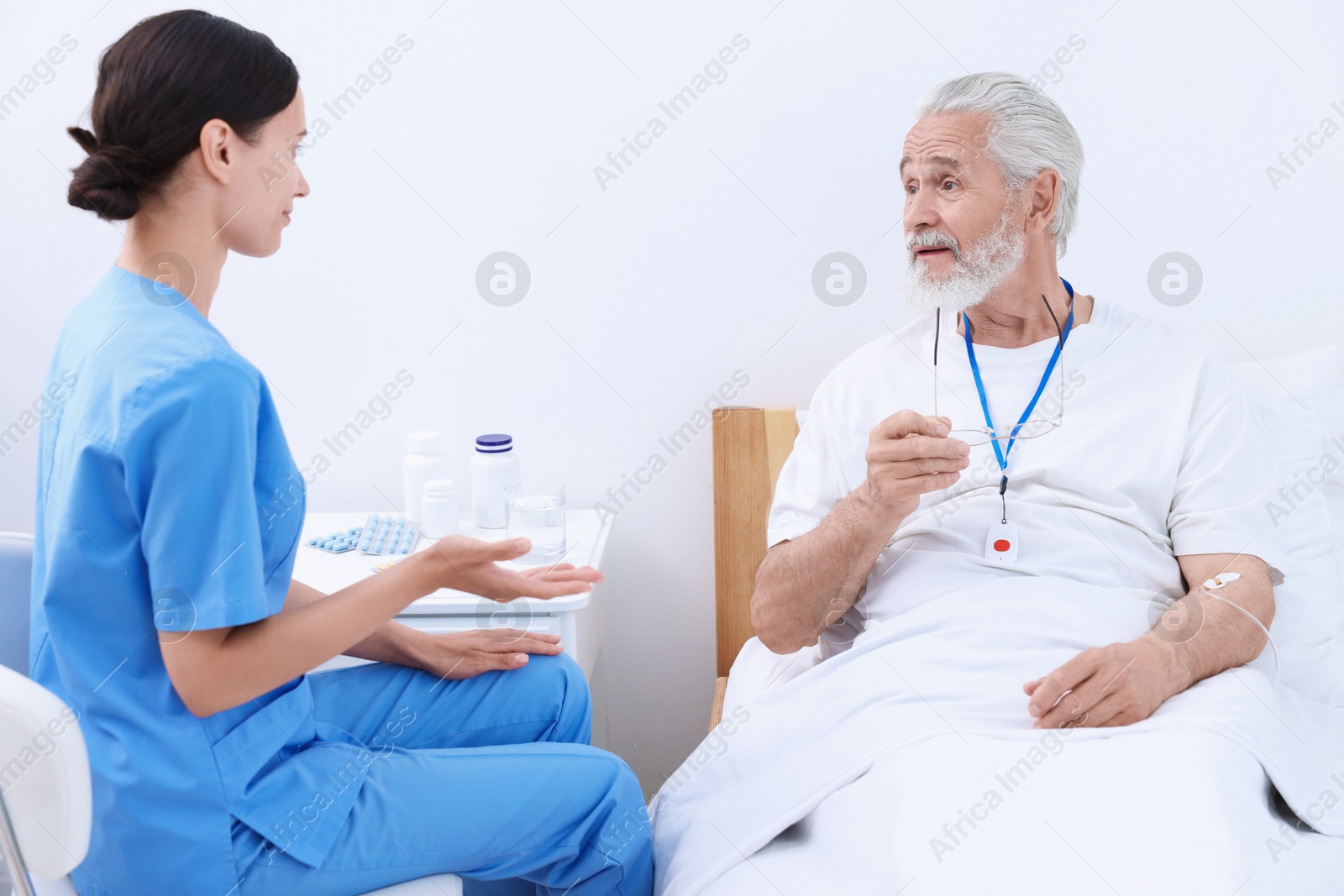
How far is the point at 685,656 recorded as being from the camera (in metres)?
2.12

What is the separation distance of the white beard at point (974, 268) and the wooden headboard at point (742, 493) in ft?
1.49

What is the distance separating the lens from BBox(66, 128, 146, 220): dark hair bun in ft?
3.12

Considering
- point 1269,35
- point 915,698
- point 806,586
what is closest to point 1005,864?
point 915,698

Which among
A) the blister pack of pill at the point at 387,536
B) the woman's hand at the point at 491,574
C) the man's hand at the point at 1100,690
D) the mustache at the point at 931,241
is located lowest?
the blister pack of pill at the point at 387,536

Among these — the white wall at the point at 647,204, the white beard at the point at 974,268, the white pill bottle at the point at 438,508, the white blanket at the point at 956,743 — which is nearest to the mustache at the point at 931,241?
the white beard at the point at 974,268

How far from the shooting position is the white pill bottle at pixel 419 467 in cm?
181

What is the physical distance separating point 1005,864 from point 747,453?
1.05 metres

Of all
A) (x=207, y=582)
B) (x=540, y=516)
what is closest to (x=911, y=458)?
(x=540, y=516)

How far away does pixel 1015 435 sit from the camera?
4.88 ft

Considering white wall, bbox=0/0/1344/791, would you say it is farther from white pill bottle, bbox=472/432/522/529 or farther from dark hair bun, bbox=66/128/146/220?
dark hair bun, bbox=66/128/146/220

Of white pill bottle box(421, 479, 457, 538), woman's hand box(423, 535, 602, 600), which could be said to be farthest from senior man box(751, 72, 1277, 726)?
white pill bottle box(421, 479, 457, 538)

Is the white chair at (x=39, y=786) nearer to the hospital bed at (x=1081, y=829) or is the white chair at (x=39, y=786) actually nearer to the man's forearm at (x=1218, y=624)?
the hospital bed at (x=1081, y=829)

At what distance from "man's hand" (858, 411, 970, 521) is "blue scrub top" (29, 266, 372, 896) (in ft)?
2.29

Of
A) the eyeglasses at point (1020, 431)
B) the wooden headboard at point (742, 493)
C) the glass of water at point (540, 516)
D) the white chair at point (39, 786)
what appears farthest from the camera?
the wooden headboard at point (742, 493)
